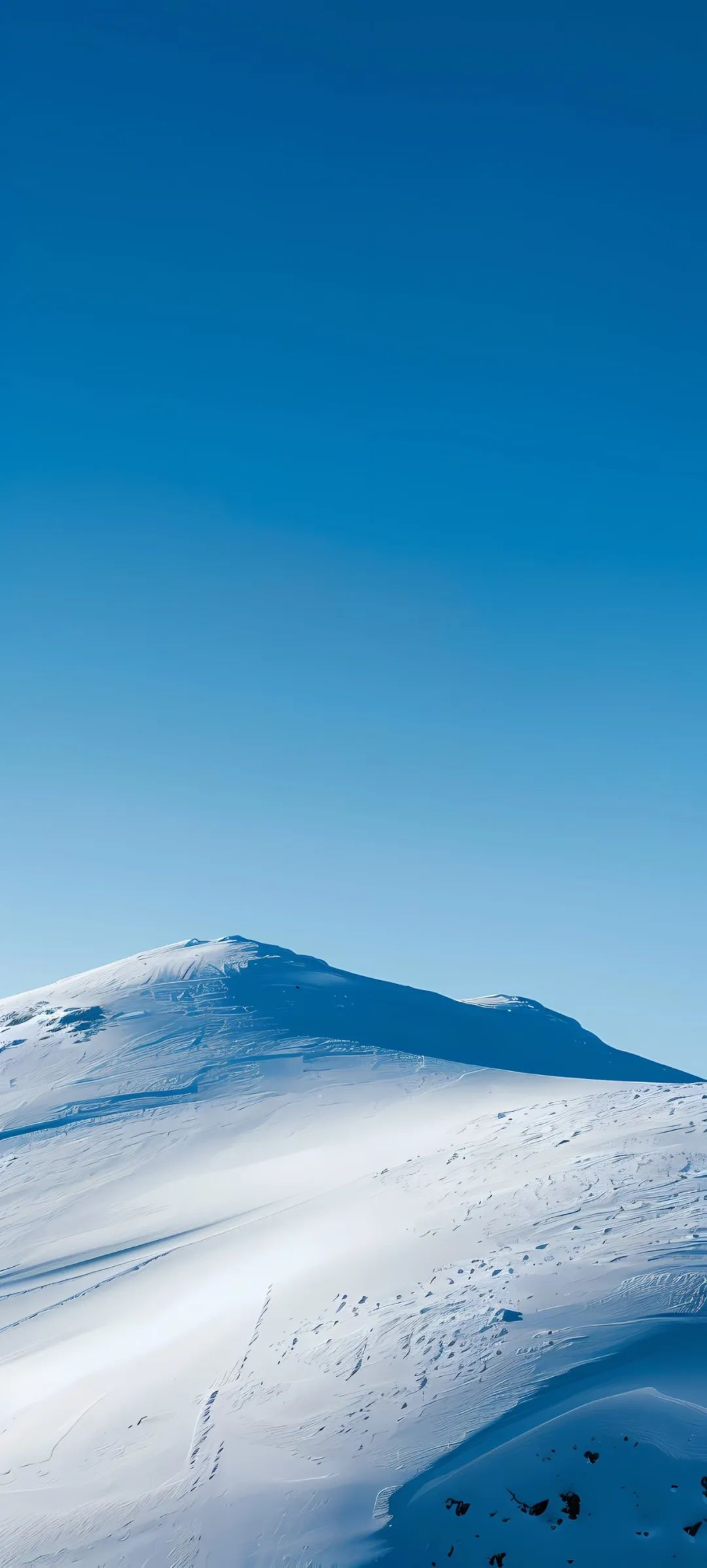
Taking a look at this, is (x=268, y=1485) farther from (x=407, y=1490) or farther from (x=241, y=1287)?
(x=241, y=1287)

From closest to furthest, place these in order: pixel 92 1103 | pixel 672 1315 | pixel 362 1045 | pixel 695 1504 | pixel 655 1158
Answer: pixel 695 1504
pixel 672 1315
pixel 655 1158
pixel 92 1103
pixel 362 1045

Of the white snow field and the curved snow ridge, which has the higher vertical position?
the curved snow ridge

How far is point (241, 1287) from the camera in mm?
18188

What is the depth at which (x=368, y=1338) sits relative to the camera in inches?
551

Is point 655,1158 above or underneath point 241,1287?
above

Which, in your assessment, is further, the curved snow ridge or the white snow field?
the curved snow ridge

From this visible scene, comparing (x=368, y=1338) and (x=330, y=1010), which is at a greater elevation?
(x=330, y=1010)

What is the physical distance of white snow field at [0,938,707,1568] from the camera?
10.2 meters

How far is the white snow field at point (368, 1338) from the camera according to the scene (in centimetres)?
1025

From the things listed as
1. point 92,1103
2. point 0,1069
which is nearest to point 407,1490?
point 92,1103

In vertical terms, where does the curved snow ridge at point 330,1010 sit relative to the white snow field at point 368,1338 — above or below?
above

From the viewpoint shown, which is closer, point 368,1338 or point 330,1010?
point 368,1338

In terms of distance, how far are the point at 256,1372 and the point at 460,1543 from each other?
16.3ft

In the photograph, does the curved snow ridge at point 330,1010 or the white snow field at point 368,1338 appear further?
the curved snow ridge at point 330,1010
